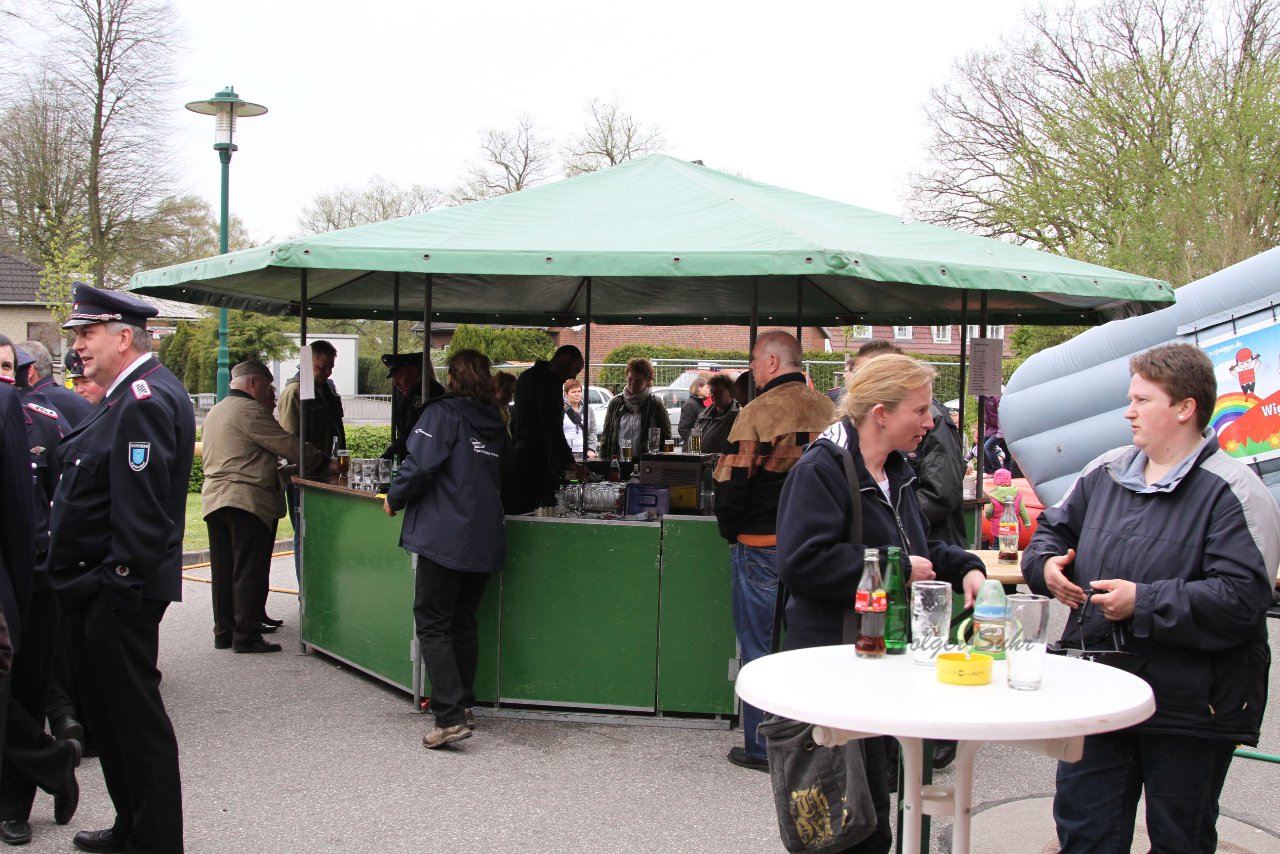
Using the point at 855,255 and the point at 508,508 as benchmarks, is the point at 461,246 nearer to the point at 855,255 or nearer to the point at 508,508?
the point at 508,508

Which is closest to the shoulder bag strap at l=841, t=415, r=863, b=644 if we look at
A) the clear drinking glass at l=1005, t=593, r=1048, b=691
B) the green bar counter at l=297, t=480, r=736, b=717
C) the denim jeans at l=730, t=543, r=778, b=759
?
the clear drinking glass at l=1005, t=593, r=1048, b=691

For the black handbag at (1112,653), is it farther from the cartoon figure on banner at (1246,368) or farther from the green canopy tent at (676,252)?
the cartoon figure on banner at (1246,368)

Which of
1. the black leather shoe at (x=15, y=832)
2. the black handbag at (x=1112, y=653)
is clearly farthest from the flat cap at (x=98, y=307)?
the black handbag at (x=1112, y=653)

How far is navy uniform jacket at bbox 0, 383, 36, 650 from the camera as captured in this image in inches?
147

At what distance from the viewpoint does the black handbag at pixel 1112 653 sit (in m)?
3.22

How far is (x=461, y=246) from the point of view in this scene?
5.82 m

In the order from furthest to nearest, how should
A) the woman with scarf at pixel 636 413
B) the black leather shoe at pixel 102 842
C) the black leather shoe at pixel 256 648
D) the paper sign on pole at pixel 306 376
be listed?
the woman with scarf at pixel 636 413 < the black leather shoe at pixel 256 648 < the paper sign on pole at pixel 306 376 < the black leather shoe at pixel 102 842

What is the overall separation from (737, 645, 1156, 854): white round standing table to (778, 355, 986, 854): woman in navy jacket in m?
0.21

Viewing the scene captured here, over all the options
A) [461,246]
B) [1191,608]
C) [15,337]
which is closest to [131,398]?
[461,246]

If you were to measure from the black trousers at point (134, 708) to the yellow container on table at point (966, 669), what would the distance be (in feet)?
8.69

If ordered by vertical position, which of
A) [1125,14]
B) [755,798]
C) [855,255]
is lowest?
[755,798]

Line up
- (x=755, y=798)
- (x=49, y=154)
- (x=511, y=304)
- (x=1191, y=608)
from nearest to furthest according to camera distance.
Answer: (x=1191, y=608), (x=755, y=798), (x=511, y=304), (x=49, y=154)

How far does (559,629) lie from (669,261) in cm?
207

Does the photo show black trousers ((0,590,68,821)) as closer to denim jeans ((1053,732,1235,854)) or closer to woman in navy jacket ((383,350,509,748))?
woman in navy jacket ((383,350,509,748))
